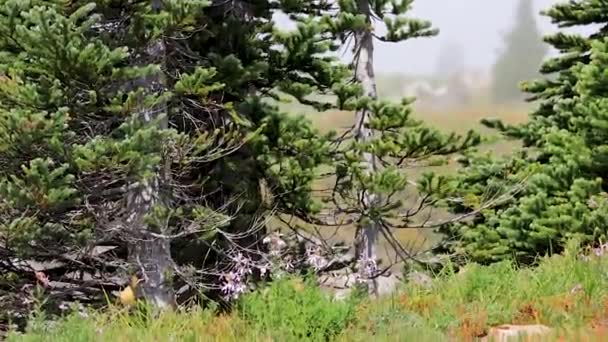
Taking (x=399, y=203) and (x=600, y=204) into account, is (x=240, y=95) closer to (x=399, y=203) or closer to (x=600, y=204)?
(x=399, y=203)

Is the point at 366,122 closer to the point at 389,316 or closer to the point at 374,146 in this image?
the point at 374,146

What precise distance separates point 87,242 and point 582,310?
16.8 feet

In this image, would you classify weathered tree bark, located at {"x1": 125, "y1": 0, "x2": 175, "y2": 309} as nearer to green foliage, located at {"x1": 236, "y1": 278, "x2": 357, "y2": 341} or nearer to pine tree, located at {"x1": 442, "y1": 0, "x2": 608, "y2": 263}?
green foliage, located at {"x1": 236, "y1": 278, "x2": 357, "y2": 341}

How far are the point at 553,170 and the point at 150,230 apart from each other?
6.35 metres

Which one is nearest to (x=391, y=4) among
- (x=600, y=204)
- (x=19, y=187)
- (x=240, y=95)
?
(x=240, y=95)

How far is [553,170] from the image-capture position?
34.1ft

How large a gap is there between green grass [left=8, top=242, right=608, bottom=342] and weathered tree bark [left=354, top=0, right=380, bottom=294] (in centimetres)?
488

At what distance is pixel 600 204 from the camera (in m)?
9.26

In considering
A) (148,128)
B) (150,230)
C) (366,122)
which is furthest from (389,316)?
(366,122)

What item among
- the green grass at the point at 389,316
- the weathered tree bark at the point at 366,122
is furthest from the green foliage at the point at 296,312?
the weathered tree bark at the point at 366,122

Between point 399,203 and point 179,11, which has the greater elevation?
point 179,11

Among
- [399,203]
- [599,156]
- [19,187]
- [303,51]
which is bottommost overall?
[399,203]

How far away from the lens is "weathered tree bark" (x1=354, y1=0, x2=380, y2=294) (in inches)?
431

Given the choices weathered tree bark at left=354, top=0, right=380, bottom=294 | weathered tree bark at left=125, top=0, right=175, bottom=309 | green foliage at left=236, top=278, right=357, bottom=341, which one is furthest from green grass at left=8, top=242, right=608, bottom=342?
weathered tree bark at left=354, top=0, right=380, bottom=294
